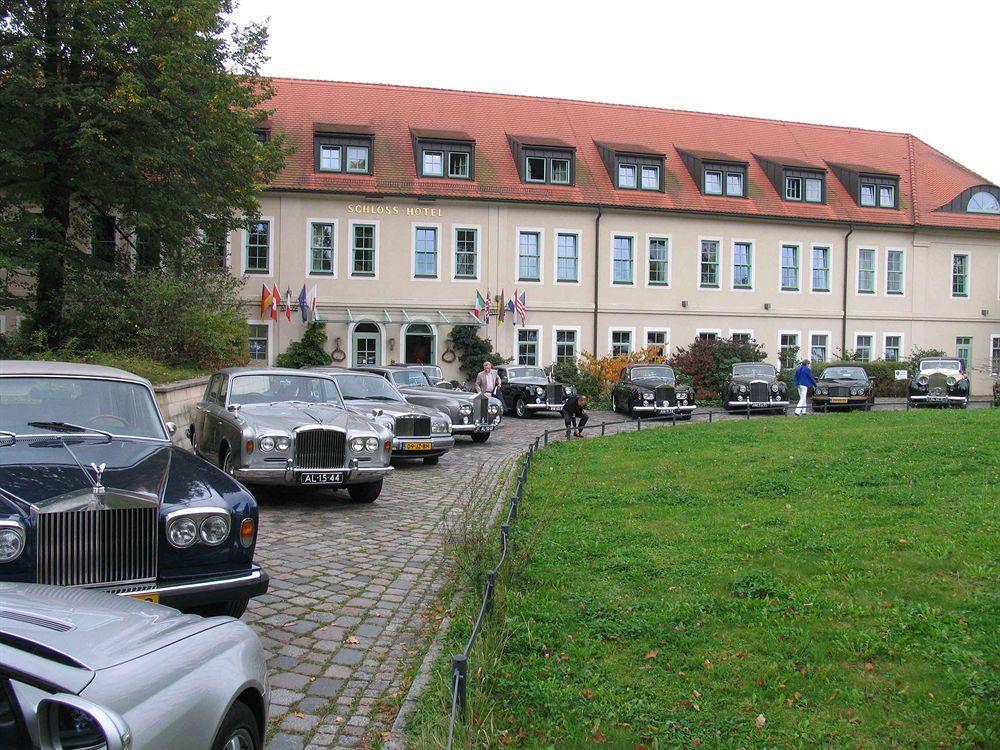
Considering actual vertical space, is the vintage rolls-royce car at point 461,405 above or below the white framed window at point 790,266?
below

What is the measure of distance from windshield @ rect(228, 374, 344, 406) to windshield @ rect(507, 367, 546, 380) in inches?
581

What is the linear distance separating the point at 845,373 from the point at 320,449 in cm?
2157

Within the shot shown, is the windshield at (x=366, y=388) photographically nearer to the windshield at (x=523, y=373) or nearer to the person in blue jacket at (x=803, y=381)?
the windshield at (x=523, y=373)

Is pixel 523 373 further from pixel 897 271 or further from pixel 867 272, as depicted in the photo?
pixel 897 271

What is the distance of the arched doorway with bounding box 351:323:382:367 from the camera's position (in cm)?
3100

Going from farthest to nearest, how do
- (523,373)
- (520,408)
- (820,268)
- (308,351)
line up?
(820,268), (308,351), (523,373), (520,408)

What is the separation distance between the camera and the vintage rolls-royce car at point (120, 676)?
2.10 m

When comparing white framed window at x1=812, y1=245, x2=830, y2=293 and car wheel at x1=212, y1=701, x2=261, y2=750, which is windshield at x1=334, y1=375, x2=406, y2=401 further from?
white framed window at x1=812, y1=245, x2=830, y2=293

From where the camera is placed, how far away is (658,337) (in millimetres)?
34156

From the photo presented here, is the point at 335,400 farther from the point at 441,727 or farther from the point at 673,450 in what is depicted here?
the point at 441,727

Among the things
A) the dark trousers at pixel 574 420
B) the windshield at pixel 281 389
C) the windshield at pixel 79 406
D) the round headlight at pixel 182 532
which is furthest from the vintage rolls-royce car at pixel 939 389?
the round headlight at pixel 182 532

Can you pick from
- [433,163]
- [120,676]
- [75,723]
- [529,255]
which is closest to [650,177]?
[529,255]

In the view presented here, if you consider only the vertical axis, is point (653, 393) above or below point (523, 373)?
below

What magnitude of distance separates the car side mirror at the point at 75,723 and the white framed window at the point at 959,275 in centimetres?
4227
